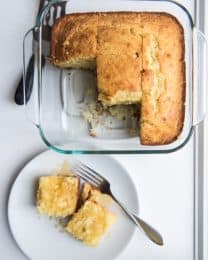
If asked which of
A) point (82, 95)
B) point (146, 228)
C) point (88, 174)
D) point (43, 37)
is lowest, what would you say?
point (146, 228)

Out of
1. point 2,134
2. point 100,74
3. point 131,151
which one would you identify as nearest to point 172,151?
point 131,151

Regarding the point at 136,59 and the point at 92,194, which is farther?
the point at 92,194

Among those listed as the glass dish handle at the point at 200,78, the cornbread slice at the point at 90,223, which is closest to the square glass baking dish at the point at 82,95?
the glass dish handle at the point at 200,78

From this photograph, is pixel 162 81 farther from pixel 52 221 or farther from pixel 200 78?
pixel 52 221

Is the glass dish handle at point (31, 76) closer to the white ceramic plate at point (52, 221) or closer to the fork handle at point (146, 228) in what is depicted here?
the white ceramic plate at point (52, 221)

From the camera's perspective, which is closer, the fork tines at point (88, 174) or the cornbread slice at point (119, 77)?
the cornbread slice at point (119, 77)

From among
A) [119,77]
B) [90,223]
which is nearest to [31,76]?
[119,77]

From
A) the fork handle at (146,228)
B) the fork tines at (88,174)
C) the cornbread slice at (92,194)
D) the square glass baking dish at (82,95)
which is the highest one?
the square glass baking dish at (82,95)
